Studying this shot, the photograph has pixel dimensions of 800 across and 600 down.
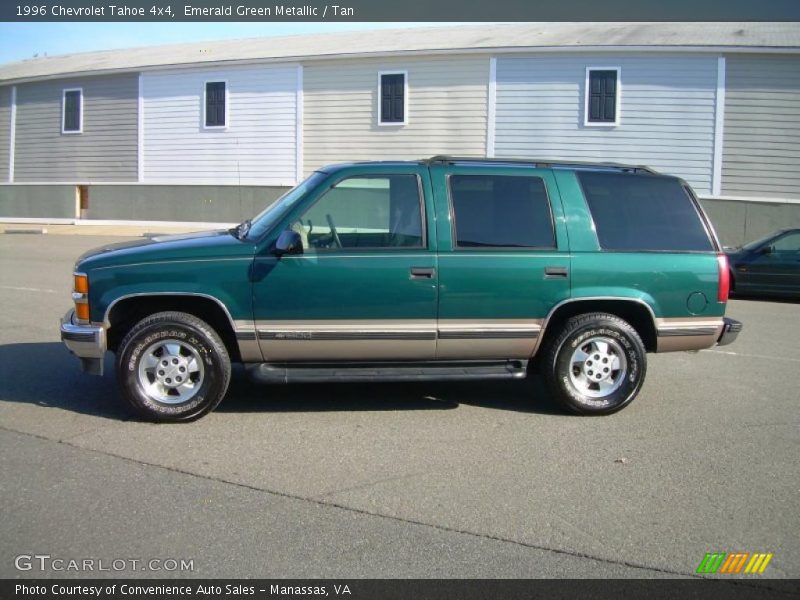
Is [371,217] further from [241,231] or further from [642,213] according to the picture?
[642,213]

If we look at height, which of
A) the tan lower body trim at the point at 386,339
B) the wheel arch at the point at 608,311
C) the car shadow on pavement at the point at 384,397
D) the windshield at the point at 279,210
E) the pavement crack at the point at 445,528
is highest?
the windshield at the point at 279,210

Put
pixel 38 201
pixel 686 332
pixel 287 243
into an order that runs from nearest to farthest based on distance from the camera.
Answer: pixel 287 243, pixel 686 332, pixel 38 201

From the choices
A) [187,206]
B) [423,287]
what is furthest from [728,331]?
[187,206]

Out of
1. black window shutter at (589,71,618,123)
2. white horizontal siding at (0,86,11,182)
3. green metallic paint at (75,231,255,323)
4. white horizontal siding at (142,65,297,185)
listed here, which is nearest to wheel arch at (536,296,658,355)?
green metallic paint at (75,231,255,323)

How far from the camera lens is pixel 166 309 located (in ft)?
19.1

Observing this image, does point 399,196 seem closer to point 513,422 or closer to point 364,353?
point 364,353

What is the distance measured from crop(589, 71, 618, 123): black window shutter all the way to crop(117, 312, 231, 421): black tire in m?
17.8

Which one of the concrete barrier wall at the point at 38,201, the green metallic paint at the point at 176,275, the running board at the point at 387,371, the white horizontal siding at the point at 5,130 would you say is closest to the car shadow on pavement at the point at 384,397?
the running board at the point at 387,371

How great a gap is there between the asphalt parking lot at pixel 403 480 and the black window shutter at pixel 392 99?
16688 millimetres

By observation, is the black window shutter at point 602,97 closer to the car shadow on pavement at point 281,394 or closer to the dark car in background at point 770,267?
the dark car in background at point 770,267

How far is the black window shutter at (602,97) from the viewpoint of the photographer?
21.1 meters

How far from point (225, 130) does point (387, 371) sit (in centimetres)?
2007

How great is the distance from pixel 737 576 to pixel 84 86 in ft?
89.5

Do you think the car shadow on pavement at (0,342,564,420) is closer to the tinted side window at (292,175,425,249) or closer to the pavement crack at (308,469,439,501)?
the tinted side window at (292,175,425,249)
